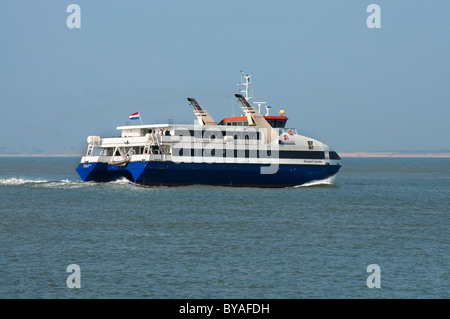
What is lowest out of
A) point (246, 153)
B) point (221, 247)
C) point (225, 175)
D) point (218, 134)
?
point (221, 247)

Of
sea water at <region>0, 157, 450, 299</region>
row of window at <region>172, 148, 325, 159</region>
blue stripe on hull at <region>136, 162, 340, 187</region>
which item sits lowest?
sea water at <region>0, 157, 450, 299</region>

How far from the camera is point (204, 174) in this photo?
200ft

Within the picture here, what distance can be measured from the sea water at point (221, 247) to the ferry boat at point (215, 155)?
19.7ft

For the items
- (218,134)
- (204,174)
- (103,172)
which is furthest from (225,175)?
(103,172)

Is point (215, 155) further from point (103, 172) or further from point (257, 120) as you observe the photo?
point (103, 172)

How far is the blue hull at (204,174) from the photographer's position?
59875 millimetres

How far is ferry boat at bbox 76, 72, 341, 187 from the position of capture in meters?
60.3

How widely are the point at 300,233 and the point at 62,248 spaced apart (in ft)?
40.5

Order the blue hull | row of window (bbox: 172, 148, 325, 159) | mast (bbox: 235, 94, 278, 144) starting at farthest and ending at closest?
1. mast (bbox: 235, 94, 278, 144)
2. row of window (bbox: 172, 148, 325, 159)
3. the blue hull

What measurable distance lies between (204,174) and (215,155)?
6.41ft

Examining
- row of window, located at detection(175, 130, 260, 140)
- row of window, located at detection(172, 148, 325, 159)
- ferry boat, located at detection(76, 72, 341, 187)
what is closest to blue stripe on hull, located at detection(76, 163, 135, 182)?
ferry boat, located at detection(76, 72, 341, 187)

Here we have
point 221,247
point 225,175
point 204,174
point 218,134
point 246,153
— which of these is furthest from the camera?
point 218,134

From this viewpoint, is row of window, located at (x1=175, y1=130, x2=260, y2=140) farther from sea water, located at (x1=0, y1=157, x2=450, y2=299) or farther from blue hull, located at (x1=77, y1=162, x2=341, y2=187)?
sea water, located at (x1=0, y1=157, x2=450, y2=299)
